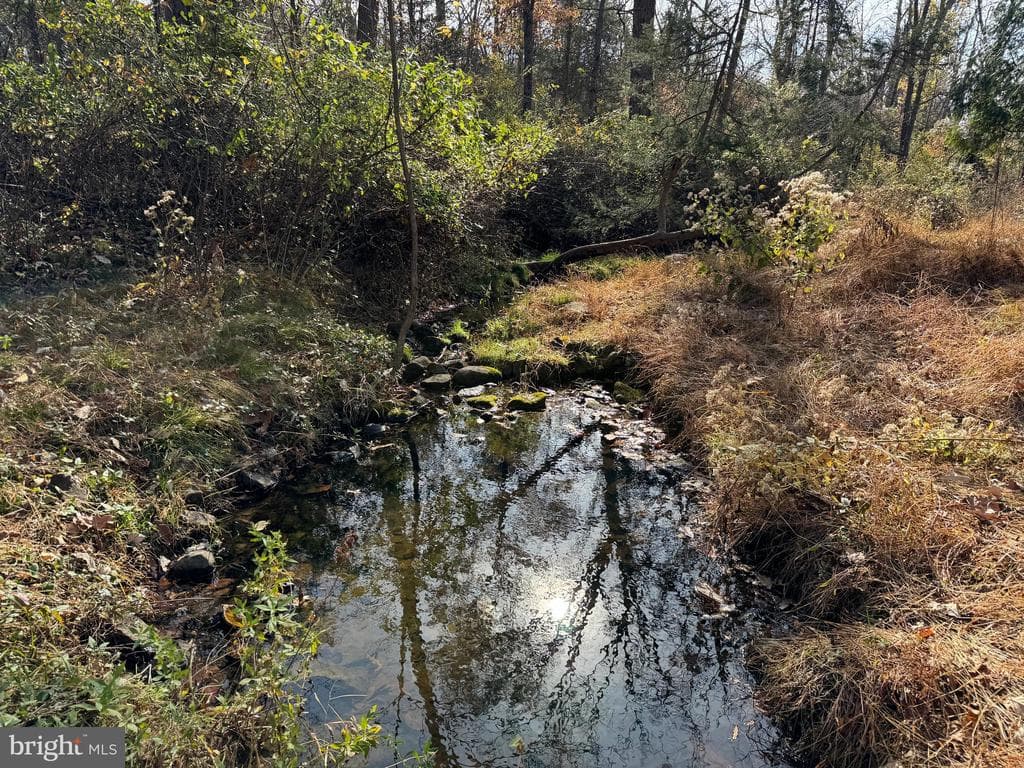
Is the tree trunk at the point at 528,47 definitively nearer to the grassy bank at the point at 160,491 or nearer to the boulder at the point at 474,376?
the boulder at the point at 474,376

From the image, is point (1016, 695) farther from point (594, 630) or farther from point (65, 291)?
point (65, 291)

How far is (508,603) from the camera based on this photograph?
3740mm

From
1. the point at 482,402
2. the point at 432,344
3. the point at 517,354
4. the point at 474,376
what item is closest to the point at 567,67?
the point at 432,344

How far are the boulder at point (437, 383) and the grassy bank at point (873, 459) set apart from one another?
3.63ft

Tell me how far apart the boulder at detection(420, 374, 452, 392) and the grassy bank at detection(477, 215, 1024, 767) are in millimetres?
1107

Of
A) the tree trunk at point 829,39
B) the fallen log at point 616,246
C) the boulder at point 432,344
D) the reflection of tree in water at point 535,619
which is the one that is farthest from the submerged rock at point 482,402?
the tree trunk at point 829,39

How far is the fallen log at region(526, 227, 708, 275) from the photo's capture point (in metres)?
10.5

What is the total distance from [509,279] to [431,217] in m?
2.62

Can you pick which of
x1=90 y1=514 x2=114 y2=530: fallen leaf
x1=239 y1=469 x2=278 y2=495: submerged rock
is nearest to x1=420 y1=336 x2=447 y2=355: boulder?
x1=239 y1=469 x2=278 y2=495: submerged rock

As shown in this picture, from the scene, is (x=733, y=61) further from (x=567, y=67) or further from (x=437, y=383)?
(x=567, y=67)

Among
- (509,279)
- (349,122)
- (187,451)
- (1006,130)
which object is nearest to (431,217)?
(349,122)

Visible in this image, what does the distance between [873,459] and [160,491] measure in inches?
187

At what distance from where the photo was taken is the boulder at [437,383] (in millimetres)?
7164

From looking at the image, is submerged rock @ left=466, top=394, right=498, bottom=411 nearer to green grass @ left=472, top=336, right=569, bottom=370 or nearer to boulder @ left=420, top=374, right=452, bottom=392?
boulder @ left=420, top=374, right=452, bottom=392
